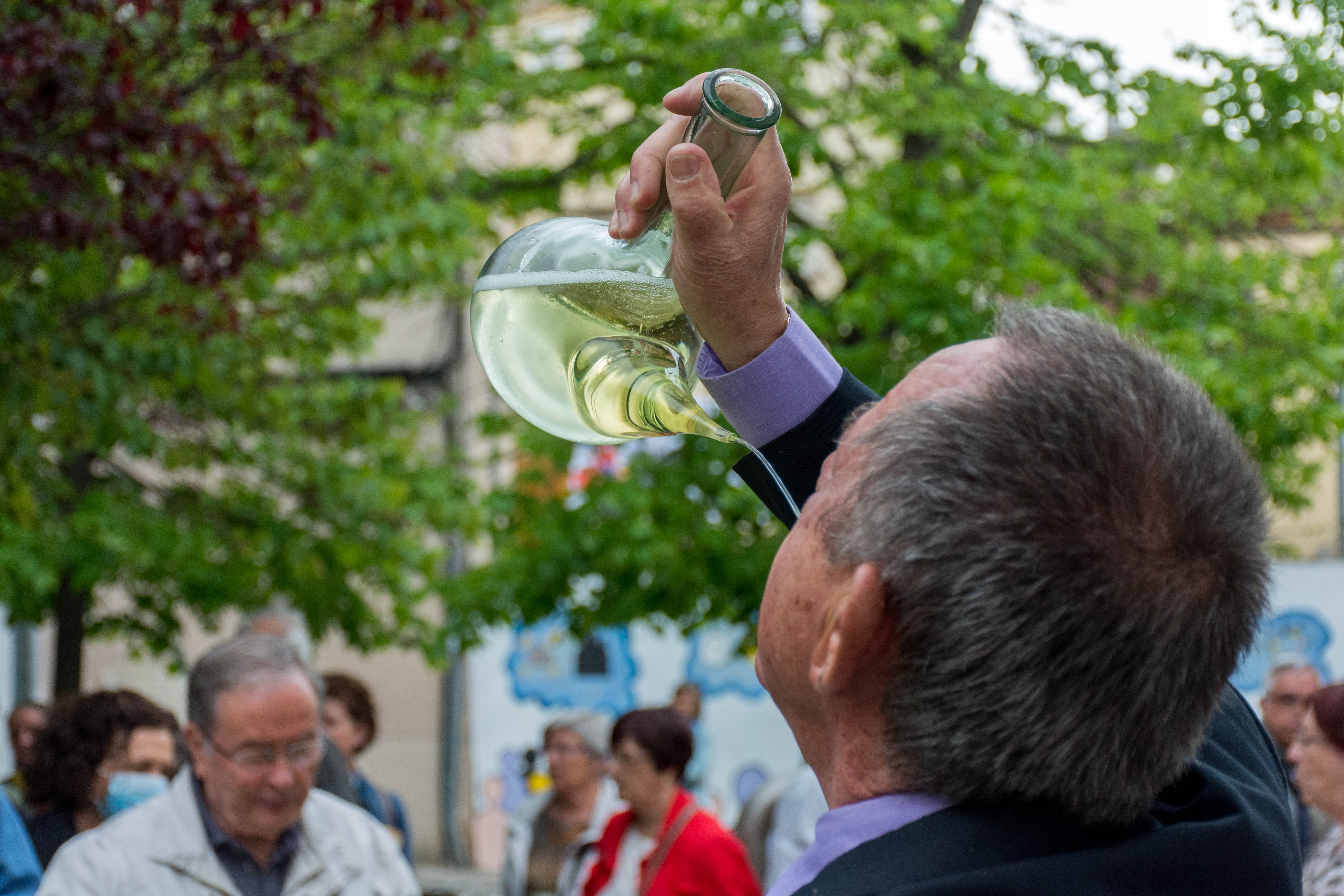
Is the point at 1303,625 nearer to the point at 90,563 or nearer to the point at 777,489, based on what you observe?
the point at 90,563

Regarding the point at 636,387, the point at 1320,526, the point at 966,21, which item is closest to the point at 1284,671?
the point at 966,21

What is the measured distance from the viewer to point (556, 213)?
329 inches

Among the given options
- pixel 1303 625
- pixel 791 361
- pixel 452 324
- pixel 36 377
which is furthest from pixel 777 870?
pixel 452 324

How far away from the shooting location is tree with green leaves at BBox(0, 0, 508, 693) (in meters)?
3.97

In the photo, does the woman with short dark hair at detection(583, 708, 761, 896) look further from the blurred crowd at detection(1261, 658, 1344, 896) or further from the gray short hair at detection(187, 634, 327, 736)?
the gray short hair at detection(187, 634, 327, 736)

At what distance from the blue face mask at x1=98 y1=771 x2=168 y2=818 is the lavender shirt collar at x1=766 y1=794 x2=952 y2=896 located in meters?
Answer: 3.47

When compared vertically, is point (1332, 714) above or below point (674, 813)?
above

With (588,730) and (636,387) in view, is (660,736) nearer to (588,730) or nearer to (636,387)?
(588,730)

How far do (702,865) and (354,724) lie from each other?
1.57m

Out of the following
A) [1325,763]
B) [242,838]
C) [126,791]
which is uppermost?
[1325,763]

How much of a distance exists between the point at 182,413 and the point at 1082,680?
712 cm

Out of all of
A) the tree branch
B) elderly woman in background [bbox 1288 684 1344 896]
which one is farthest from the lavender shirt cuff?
the tree branch

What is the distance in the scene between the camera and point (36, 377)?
4.17m

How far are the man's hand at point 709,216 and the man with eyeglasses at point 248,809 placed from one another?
72.9 inches
